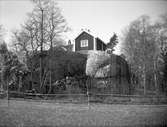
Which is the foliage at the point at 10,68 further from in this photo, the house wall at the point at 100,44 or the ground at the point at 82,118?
the house wall at the point at 100,44

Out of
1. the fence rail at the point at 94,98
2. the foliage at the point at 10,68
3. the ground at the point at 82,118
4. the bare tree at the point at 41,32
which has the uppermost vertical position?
the bare tree at the point at 41,32

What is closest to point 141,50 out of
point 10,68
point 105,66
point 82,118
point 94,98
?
point 105,66

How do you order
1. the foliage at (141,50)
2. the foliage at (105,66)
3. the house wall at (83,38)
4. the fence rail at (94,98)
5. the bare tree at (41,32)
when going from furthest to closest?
the house wall at (83,38)
the foliage at (141,50)
the foliage at (105,66)
the bare tree at (41,32)
the fence rail at (94,98)

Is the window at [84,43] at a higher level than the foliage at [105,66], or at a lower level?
higher

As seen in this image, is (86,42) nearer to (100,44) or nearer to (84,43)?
(84,43)

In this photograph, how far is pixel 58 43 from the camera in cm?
848

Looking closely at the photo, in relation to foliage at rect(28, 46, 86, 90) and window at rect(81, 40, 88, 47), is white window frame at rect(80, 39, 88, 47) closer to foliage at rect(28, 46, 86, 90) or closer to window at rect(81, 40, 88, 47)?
window at rect(81, 40, 88, 47)

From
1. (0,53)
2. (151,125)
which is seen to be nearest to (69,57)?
(0,53)

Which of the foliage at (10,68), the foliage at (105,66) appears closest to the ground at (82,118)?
the foliage at (10,68)

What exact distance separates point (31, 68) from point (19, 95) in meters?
1.48

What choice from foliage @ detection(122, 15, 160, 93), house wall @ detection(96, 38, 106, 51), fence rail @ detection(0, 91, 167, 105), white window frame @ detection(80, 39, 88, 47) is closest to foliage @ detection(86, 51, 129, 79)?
foliage @ detection(122, 15, 160, 93)

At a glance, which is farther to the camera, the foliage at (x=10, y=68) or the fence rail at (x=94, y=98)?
the foliage at (x=10, y=68)

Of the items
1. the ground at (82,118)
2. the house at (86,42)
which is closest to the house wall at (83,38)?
the house at (86,42)

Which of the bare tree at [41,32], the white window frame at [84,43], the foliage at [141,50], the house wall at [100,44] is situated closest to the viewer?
the bare tree at [41,32]
